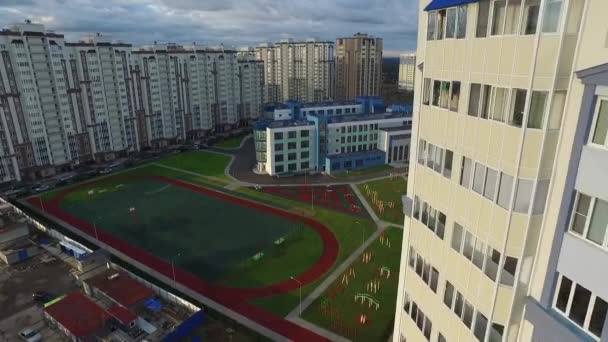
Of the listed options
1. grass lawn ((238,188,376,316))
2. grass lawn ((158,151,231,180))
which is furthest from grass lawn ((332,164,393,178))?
grass lawn ((158,151,231,180))

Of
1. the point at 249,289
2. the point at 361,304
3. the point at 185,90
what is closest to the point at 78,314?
the point at 249,289

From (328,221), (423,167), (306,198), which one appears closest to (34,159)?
(306,198)

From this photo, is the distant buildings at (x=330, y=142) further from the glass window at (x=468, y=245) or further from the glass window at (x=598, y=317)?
the glass window at (x=598, y=317)

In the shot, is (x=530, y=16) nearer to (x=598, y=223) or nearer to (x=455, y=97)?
(x=455, y=97)

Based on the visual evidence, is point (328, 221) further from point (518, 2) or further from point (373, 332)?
point (518, 2)

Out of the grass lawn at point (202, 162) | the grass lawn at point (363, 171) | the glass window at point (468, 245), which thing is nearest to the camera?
the glass window at point (468, 245)

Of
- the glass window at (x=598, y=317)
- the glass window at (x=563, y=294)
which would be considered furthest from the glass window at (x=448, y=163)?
the glass window at (x=598, y=317)
